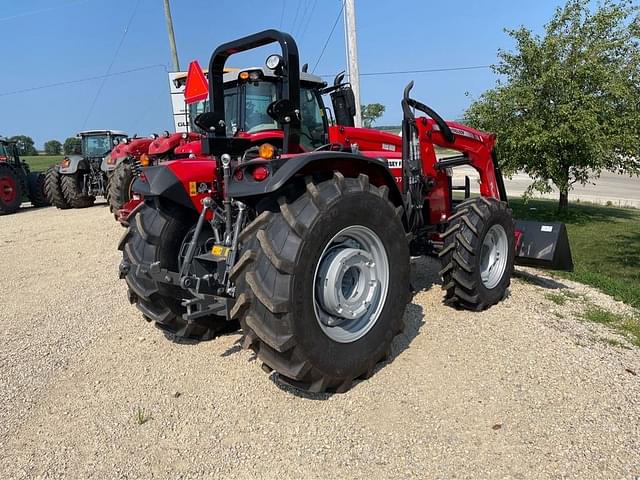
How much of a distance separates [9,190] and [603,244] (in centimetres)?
1529

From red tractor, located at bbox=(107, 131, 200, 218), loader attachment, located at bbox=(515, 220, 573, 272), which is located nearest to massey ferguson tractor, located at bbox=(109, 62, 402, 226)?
loader attachment, located at bbox=(515, 220, 573, 272)

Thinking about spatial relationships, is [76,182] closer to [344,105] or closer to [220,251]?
[344,105]

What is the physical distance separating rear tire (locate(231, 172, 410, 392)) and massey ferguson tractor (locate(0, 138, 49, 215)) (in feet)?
47.1

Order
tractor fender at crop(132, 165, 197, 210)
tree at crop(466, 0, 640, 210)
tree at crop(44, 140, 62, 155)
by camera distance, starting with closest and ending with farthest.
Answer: tractor fender at crop(132, 165, 197, 210), tree at crop(466, 0, 640, 210), tree at crop(44, 140, 62, 155)

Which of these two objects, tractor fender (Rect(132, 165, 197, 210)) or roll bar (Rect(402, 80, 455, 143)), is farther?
roll bar (Rect(402, 80, 455, 143))

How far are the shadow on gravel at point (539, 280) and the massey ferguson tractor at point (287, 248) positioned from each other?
149 centimetres

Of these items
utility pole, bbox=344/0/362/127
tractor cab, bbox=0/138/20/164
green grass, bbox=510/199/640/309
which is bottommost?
green grass, bbox=510/199/640/309

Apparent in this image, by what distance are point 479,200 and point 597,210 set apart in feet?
32.2

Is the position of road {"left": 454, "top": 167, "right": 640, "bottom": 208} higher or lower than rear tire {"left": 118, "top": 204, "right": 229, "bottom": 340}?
lower

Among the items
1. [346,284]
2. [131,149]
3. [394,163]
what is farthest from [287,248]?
[131,149]

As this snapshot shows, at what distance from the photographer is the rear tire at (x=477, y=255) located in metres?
4.34

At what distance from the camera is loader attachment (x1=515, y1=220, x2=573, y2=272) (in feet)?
16.6

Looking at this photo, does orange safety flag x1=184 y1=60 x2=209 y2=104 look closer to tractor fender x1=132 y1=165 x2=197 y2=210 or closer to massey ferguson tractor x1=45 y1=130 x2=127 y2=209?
tractor fender x1=132 y1=165 x2=197 y2=210

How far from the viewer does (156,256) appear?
11.7ft
